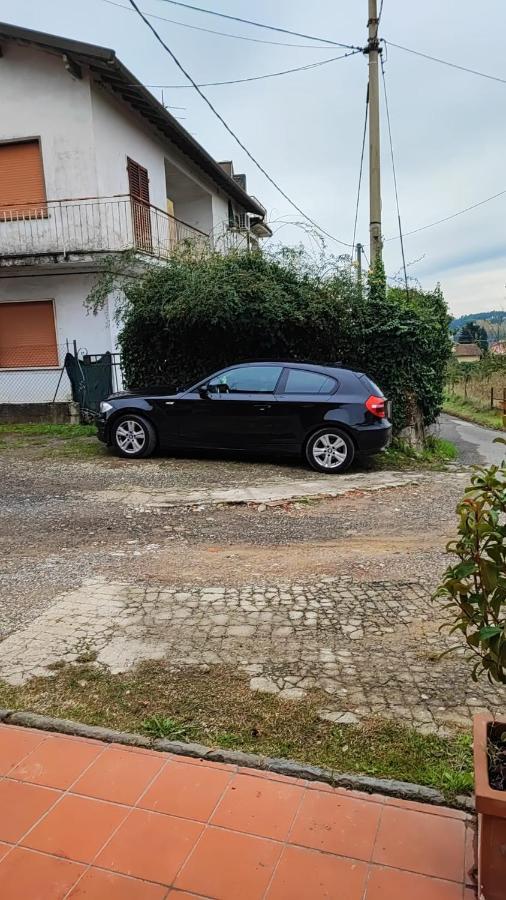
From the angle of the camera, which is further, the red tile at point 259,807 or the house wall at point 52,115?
the house wall at point 52,115

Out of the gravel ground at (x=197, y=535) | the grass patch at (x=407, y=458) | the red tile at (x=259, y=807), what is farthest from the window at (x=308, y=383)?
the red tile at (x=259, y=807)

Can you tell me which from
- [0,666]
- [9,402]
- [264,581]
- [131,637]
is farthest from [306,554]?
[9,402]

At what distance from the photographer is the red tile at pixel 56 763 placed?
94.2 inches

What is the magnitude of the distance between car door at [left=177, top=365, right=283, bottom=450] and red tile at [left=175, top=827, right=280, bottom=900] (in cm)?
664

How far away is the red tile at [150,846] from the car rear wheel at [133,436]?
7.01 m

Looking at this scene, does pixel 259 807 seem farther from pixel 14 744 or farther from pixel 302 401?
pixel 302 401

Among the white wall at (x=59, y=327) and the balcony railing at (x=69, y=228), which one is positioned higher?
the balcony railing at (x=69, y=228)

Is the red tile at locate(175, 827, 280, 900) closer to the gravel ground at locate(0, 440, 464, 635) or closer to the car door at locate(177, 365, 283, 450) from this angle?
the gravel ground at locate(0, 440, 464, 635)

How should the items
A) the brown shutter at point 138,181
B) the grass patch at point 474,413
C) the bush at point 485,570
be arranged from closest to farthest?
1. the bush at point 485,570
2. the brown shutter at point 138,181
3. the grass patch at point 474,413

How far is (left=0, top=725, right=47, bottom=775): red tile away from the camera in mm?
2500

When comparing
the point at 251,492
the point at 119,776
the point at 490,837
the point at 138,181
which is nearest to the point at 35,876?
the point at 119,776

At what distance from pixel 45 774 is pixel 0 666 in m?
1.05

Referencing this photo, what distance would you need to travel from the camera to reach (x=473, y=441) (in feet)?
54.1

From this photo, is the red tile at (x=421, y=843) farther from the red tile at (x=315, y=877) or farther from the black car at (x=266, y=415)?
the black car at (x=266, y=415)
